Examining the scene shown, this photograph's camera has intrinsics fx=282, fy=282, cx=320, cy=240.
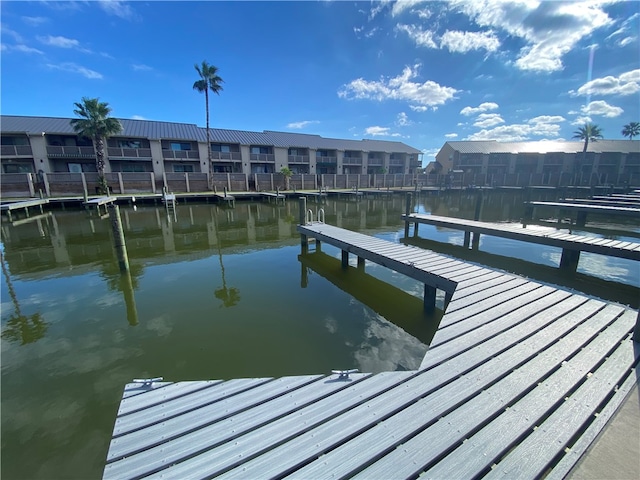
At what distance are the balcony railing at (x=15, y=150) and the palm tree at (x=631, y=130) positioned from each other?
10295 cm

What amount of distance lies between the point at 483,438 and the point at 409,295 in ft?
19.2

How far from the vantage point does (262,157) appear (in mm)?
41969

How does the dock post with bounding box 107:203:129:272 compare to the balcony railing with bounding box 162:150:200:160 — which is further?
the balcony railing with bounding box 162:150:200:160

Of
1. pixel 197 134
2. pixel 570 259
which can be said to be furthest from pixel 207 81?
pixel 570 259

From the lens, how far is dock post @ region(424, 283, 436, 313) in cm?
694

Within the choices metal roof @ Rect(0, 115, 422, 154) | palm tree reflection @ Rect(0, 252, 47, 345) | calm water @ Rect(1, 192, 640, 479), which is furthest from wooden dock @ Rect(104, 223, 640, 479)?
metal roof @ Rect(0, 115, 422, 154)

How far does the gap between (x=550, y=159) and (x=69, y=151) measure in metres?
76.5

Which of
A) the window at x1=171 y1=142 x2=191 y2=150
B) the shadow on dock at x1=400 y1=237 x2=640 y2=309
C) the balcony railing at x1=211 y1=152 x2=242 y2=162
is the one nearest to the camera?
the shadow on dock at x1=400 y1=237 x2=640 y2=309

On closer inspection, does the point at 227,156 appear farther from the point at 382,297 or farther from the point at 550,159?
the point at 550,159

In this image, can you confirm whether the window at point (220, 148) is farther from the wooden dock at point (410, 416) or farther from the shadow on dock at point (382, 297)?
the wooden dock at point (410, 416)

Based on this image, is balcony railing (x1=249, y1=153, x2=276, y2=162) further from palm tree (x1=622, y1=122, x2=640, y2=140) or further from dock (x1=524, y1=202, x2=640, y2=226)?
palm tree (x1=622, y1=122, x2=640, y2=140)

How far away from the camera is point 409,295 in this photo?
8.07 m

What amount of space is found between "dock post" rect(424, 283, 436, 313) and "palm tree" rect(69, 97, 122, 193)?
32.8 metres

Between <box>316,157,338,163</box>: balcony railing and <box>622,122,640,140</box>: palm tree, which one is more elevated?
<box>622,122,640,140</box>: palm tree
